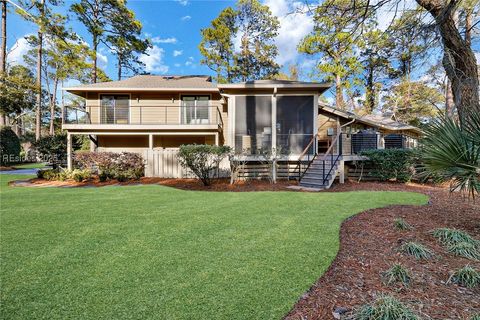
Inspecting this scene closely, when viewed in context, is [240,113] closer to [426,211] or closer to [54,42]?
[426,211]

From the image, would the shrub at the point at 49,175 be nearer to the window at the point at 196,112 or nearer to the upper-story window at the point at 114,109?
the upper-story window at the point at 114,109

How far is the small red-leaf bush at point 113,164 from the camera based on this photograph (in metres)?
12.1

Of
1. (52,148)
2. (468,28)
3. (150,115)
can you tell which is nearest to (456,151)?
(468,28)

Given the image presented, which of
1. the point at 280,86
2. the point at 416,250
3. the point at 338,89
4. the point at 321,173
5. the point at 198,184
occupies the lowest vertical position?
the point at 416,250

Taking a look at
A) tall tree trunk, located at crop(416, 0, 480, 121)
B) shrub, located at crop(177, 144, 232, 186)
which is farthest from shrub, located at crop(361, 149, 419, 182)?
shrub, located at crop(177, 144, 232, 186)

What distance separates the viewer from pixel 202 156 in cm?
1018

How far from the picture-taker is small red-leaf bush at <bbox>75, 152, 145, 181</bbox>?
1209 centimetres

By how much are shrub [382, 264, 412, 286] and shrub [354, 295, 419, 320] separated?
59 cm

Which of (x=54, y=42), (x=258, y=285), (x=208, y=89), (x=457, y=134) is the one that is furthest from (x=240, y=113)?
(x=54, y=42)

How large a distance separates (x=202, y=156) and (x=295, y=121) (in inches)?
204

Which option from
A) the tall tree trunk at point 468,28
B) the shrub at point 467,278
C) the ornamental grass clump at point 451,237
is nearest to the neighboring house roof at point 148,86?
the tall tree trunk at point 468,28

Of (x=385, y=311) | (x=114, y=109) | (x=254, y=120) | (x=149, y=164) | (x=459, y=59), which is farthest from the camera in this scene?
(x=114, y=109)

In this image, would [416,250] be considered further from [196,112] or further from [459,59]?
[196,112]

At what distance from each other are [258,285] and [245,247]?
1042 mm
